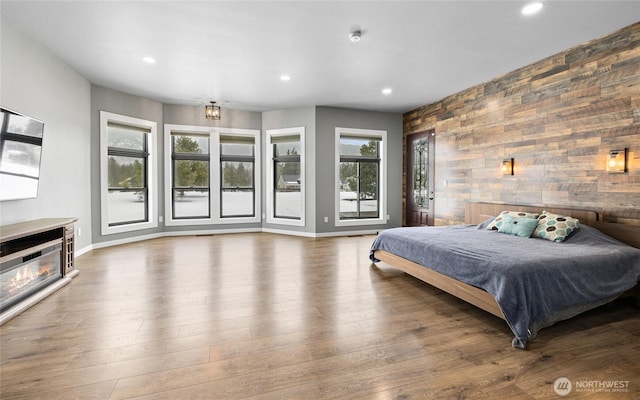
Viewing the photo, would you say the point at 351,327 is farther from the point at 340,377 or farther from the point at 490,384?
the point at 490,384

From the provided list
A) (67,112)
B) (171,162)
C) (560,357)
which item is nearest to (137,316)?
(560,357)

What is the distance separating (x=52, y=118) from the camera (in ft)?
13.9

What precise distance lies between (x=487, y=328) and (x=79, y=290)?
4187 millimetres

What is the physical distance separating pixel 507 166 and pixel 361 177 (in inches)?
130

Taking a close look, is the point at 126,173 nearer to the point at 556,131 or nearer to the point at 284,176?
the point at 284,176

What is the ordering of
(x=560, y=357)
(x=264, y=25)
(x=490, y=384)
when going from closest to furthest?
(x=490, y=384) → (x=560, y=357) → (x=264, y=25)

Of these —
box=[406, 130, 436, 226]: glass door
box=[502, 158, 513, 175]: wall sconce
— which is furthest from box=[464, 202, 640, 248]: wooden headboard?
box=[406, 130, 436, 226]: glass door

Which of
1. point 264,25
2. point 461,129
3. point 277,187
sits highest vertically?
point 264,25

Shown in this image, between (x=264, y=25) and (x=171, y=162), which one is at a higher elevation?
(x=264, y=25)

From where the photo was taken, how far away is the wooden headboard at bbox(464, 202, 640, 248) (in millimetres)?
3260

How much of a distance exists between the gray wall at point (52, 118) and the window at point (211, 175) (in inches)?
69.0

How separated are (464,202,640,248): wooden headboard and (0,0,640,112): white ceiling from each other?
2.06 m

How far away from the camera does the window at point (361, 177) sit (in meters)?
7.27

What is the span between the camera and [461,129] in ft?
18.9
